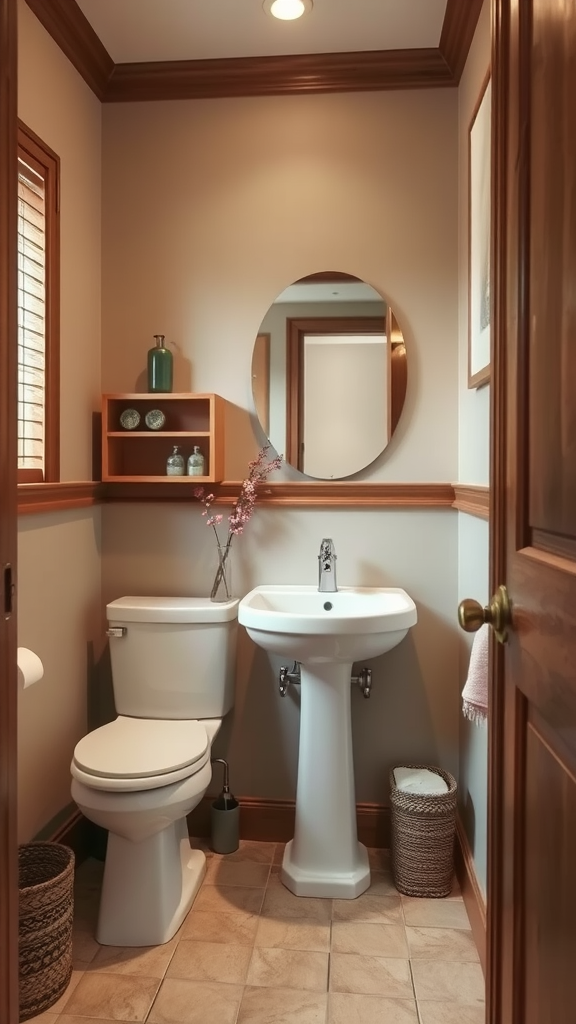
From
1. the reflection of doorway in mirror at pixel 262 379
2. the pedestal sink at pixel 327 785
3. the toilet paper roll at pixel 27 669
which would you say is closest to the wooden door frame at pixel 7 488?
the toilet paper roll at pixel 27 669

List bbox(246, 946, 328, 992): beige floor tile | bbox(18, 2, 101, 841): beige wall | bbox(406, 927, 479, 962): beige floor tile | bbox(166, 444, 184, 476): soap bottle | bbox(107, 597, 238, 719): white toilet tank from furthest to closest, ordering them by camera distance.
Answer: bbox(166, 444, 184, 476): soap bottle
bbox(107, 597, 238, 719): white toilet tank
bbox(18, 2, 101, 841): beige wall
bbox(406, 927, 479, 962): beige floor tile
bbox(246, 946, 328, 992): beige floor tile

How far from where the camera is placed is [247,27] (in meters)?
2.18

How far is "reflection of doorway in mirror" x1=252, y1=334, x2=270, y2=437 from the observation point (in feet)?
7.95

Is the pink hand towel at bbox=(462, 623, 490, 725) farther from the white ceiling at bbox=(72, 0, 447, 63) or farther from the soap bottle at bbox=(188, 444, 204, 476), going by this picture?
the white ceiling at bbox=(72, 0, 447, 63)

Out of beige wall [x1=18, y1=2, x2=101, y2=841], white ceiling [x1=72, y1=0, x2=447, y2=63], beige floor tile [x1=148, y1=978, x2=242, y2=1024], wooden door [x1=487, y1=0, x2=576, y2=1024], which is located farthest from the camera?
white ceiling [x1=72, y1=0, x2=447, y2=63]

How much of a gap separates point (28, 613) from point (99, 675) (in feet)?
2.06

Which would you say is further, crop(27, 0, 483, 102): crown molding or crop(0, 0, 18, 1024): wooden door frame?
crop(27, 0, 483, 102): crown molding

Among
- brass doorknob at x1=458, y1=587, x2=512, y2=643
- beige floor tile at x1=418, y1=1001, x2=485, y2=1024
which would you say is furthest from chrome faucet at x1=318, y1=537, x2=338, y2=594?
brass doorknob at x1=458, y1=587, x2=512, y2=643

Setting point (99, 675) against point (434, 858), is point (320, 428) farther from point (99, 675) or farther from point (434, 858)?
point (434, 858)

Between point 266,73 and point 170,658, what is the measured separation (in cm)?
191

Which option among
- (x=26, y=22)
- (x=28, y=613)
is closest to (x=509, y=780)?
(x=28, y=613)

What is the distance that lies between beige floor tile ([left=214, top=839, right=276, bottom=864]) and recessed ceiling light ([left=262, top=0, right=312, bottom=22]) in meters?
2.56

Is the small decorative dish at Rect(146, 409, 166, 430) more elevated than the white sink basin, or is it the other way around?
the small decorative dish at Rect(146, 409, 166, 430)

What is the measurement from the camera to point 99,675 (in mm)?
2488
